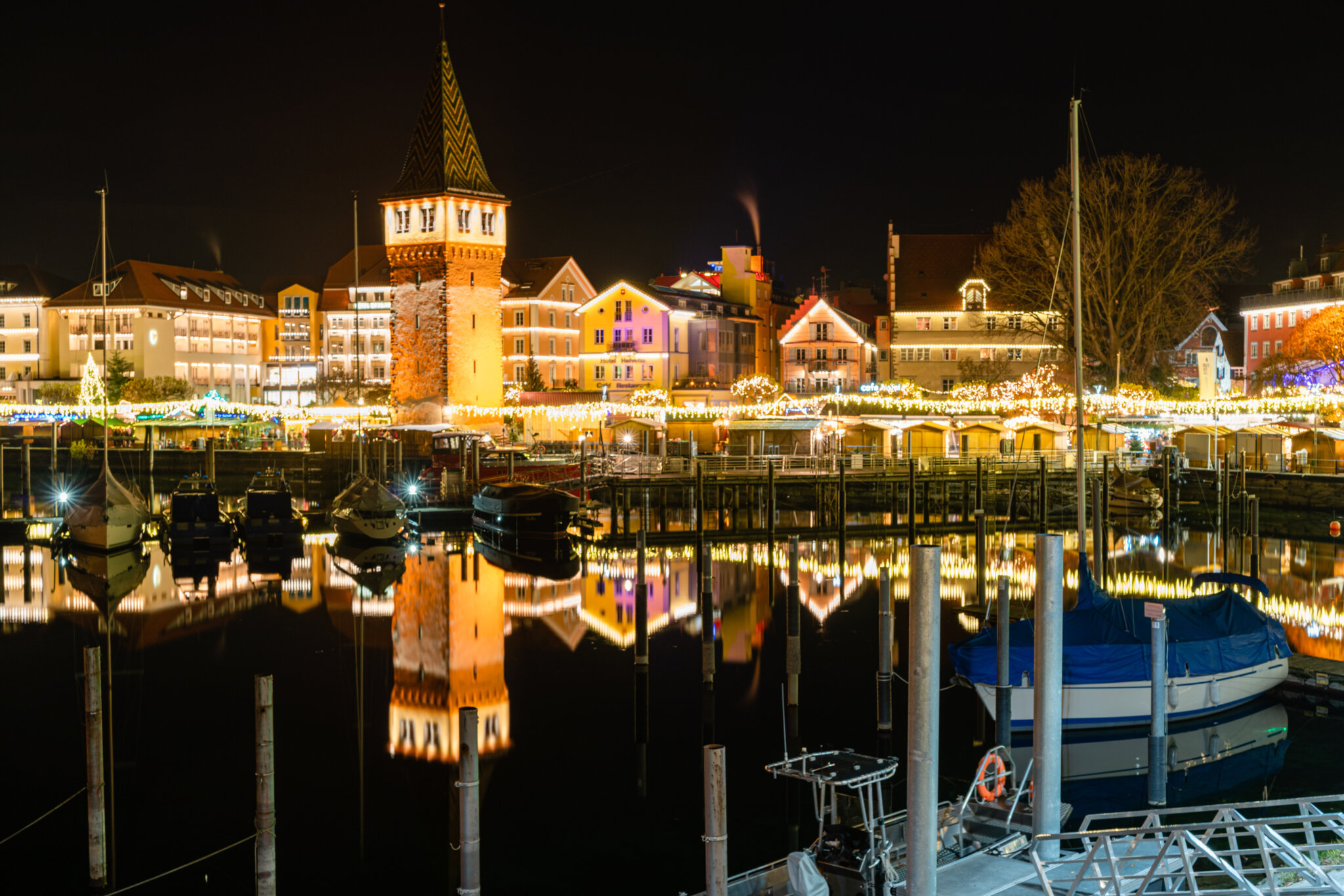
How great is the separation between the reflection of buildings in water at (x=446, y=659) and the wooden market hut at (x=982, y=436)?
87.8 ft

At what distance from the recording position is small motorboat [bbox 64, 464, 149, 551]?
40312 millimetres

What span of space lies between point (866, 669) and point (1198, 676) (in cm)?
664

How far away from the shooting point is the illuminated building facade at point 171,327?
333ft

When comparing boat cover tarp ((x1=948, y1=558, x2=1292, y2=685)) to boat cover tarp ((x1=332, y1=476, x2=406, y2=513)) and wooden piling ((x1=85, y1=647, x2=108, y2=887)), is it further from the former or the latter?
boat cover tarp ((x1=332, y1=476, x2=406, y2=513))

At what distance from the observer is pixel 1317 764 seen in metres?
17.6

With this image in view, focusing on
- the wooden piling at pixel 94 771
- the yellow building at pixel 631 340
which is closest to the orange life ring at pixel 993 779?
the wooden piling at pixel 94 771

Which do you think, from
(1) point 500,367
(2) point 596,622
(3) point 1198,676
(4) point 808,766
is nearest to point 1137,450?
(1) point 500,367

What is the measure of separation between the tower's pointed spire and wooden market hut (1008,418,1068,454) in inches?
1249

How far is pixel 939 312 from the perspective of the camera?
74.6 metres

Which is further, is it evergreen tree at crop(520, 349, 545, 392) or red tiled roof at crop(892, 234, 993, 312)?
evergreen tree at crop(520, 349, 545, 392)

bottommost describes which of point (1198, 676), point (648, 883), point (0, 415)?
point (648, 883)

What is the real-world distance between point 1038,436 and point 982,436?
2621 mm

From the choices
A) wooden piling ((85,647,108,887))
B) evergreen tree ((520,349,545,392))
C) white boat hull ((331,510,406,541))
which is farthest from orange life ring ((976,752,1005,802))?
evergreen tree ((520,349,545,392))

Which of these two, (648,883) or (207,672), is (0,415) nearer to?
(207,672)
